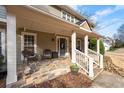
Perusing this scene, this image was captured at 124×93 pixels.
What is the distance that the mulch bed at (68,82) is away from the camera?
625cm

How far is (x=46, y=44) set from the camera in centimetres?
1264

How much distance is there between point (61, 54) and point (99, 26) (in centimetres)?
2550

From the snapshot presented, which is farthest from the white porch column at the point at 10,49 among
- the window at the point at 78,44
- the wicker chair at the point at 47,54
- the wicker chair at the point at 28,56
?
the window at the point at 78,44

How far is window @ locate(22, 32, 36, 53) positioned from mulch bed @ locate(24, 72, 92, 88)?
3.95 meters

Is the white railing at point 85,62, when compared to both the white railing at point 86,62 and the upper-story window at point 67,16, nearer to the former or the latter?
the white railing at point 86,62

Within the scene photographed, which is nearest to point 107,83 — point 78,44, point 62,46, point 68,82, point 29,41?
point 68,82

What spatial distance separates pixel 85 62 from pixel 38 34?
3758mm

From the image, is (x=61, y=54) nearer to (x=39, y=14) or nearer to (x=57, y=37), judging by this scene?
(x=57, y=37)

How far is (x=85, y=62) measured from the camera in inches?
401

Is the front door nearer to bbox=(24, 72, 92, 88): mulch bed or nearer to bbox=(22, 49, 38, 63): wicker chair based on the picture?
bbox=(22, 49, 38, 63): wicker chair

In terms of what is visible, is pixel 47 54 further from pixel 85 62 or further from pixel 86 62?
pixel 86 62
